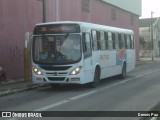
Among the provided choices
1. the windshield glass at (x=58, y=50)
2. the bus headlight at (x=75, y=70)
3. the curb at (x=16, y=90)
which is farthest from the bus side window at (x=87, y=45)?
the curb at (x=16, y=90)

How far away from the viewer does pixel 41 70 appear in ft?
53.8

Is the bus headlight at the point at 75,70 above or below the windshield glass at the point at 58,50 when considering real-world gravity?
below

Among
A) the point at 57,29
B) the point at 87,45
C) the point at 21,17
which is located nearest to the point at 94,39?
the point at 87,45

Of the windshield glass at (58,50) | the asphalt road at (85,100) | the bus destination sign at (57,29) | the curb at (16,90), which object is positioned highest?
the bus destination sign at (57,29)

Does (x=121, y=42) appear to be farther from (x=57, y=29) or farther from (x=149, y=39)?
(x=149, y=39)

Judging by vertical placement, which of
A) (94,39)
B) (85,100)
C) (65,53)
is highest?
(94,39)

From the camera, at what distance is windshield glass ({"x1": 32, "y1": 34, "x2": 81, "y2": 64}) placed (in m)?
16.1

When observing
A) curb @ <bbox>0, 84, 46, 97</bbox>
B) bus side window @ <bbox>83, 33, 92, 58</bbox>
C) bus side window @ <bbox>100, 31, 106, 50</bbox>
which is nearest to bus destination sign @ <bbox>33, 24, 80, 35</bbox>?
bus side window @ <bbox>83, 33, 92, 58</bbox>

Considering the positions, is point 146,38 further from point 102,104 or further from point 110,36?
point 102,104

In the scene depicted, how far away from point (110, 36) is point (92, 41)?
3019mm

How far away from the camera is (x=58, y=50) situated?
640 inches

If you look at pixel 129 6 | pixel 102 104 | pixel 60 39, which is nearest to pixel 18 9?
pixel 60 39

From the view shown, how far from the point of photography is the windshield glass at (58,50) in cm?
1614

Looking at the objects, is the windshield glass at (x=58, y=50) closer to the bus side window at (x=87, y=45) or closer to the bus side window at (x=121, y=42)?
the bus side window at (x=87, y=45)
